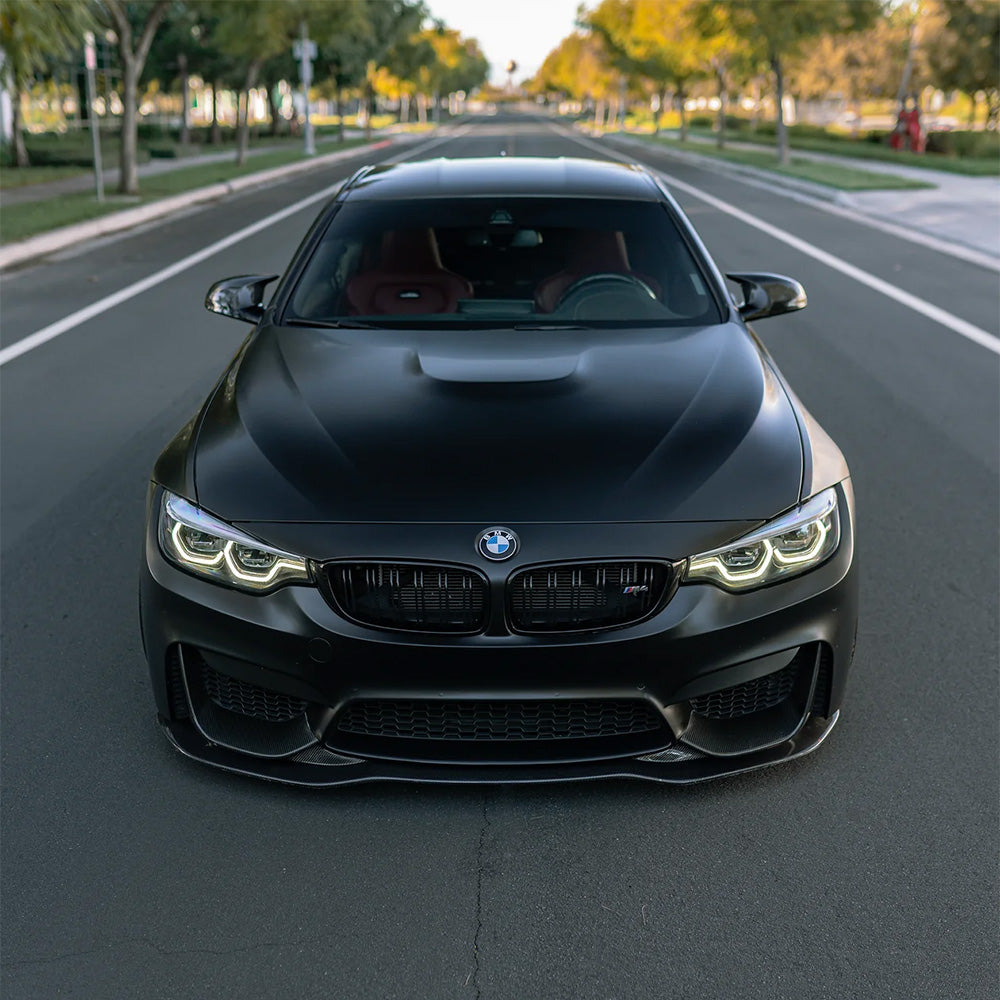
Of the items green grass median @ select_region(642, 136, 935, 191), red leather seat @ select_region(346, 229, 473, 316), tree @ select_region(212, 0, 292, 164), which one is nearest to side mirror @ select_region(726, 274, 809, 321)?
red leather seat @ select_region(346, 229, 473, 316)

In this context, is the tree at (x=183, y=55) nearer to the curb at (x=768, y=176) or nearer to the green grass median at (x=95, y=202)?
the green grass median at (x=95, y=202)

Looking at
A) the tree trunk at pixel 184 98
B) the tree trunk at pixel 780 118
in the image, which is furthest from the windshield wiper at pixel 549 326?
the tree trunk at pixel 184 98

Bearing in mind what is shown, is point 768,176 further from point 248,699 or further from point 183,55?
point 183,55

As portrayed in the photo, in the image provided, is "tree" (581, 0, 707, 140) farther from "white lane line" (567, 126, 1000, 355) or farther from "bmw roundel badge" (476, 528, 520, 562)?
"bmw roundel badge" (476, 528, 520, 562)

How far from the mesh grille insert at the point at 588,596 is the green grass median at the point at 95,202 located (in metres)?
14.8

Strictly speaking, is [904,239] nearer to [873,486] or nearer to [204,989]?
[873,486]

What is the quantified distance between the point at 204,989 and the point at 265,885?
379 mm

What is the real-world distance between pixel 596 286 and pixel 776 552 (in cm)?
187

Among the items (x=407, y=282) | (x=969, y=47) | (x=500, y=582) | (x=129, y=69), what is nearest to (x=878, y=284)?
(x=407, y=282)

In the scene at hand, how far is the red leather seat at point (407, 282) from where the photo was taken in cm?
473

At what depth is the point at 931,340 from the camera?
9.98 meters

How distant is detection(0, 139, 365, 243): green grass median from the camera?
1800cm

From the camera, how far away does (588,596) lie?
10.0 feet

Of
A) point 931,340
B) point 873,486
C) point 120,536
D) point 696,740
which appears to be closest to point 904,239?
point 931,340
